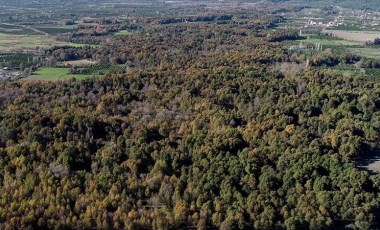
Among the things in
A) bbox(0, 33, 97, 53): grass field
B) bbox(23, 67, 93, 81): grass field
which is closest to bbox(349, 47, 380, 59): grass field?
bbox(23, 67, 93, 81): grass field

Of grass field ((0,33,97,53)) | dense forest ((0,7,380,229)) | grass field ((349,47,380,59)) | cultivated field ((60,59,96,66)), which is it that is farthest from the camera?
grass field ((349,47,380,59))

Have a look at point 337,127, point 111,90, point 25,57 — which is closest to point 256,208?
point 337,127

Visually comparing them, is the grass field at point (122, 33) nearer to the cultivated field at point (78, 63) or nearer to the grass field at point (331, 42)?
the cultivated field at point (78, 63)

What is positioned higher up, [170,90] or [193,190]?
[170,90]

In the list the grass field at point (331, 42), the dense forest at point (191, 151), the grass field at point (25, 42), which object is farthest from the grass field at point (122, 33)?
the dense forest at point (191, 151)

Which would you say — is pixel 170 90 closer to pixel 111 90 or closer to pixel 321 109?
pixel 111 90

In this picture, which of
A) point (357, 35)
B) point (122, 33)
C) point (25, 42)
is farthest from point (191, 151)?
point (357, 35)

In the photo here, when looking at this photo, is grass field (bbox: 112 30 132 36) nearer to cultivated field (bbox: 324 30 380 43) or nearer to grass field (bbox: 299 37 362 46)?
grass field (bbox: 299 37 362 46)
